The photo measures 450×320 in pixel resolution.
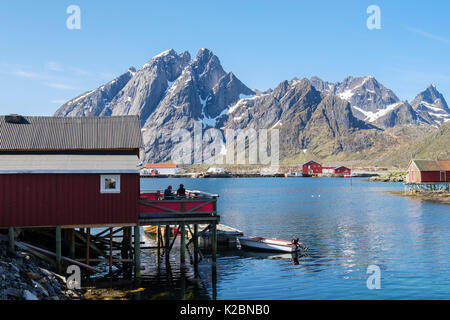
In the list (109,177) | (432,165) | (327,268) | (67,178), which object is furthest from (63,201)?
(432,165)

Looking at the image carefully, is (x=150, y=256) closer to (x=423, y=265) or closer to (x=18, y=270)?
(x=18, y=270)

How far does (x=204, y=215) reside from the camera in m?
32.7

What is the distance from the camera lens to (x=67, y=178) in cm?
2858

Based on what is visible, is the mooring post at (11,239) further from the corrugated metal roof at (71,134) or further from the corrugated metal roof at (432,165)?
the corrugated metal roof at (432,165)

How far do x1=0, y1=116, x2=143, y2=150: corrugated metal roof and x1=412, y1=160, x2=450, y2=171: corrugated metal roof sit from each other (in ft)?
350

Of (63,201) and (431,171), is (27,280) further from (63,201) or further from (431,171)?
(431,171)

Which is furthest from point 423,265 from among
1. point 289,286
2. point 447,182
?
point 447,182

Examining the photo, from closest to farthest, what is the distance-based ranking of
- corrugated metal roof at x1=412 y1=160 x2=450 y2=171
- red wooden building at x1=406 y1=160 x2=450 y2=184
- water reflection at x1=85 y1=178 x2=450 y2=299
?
water reflection at x1=85 y1=178 x2=450 y2=299 < red wooden building at x1=406 y1=160 x2=450 y2=184 < corrugated metal roof at x1=412 y1=160 x2=450 y2=171

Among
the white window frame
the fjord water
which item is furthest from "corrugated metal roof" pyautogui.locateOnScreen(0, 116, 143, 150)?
the fjord water

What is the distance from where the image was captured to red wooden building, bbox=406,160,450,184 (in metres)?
121

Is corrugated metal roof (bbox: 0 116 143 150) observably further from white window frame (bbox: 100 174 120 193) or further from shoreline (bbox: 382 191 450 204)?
shoreline (bbox: 382 191 450 204)

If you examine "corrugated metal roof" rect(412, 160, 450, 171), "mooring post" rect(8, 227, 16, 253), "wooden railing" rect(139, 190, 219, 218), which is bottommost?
"mooring post" rect(8, 227, 16, 253)

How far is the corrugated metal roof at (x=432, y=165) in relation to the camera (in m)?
122
